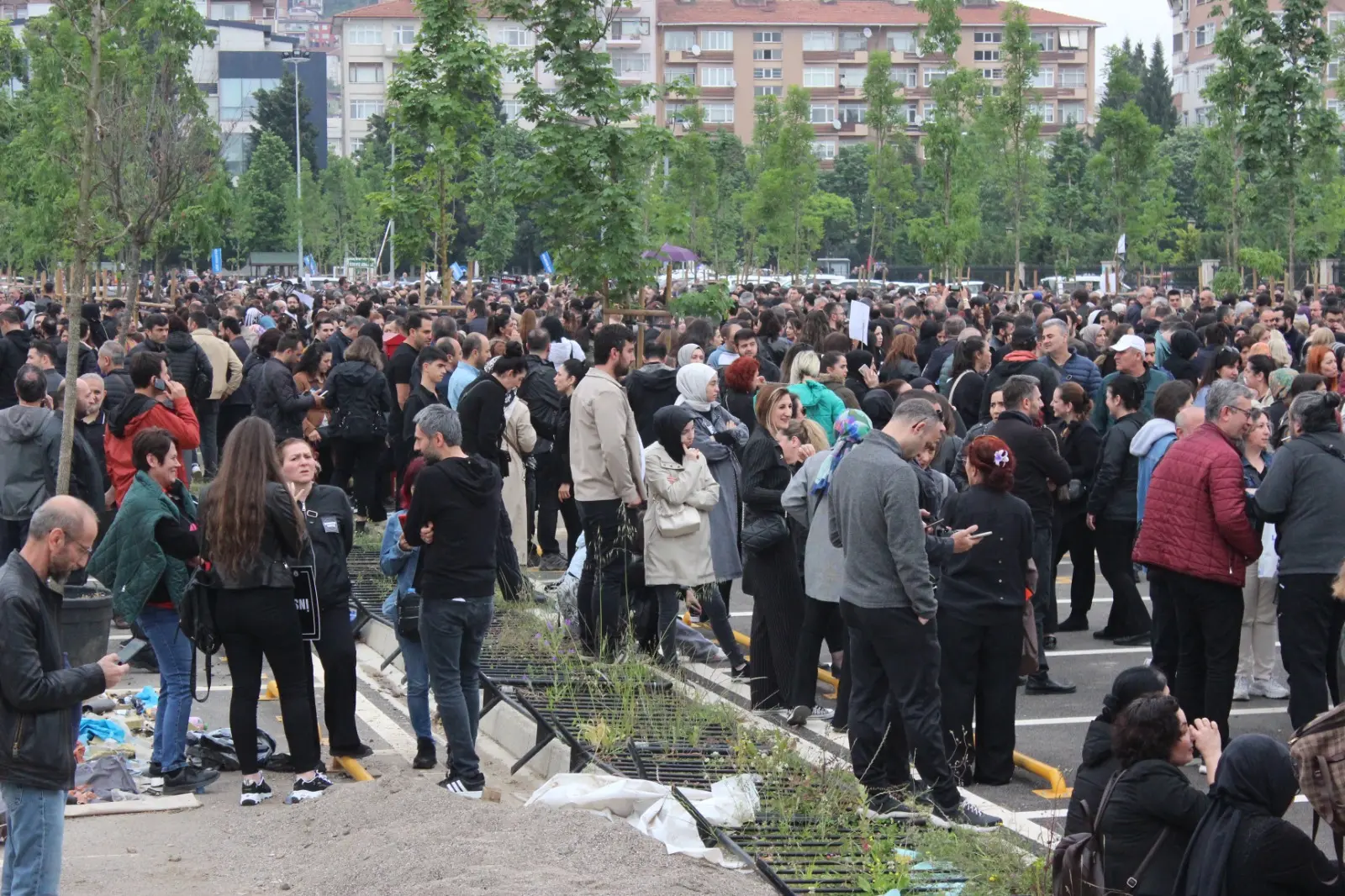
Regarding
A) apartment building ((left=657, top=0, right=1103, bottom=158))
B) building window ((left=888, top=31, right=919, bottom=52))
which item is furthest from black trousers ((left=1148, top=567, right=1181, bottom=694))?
building window ((left=888, top=31, right=919, bottom=52))

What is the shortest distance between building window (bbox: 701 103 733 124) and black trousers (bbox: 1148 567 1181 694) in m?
124

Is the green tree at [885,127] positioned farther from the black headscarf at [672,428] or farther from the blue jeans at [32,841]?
the blue jeans at [32,841]

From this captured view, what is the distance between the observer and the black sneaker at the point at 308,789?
28.5ft

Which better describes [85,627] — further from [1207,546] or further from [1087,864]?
[1087,864]

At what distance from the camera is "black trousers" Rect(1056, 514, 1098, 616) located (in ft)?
42.5

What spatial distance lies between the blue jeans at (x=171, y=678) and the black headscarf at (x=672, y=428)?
3285 mm

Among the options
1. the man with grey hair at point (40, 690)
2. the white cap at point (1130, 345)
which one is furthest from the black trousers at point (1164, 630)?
the man with grey hair at point (40, 690)

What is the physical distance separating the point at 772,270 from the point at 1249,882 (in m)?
85.5

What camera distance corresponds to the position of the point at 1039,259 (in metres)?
78.0

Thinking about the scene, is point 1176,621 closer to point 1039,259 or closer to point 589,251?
point 589,251

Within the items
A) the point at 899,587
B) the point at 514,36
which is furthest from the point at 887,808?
the point at 514,36

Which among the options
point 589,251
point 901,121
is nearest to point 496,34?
point 901,121

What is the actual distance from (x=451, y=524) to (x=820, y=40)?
12979cm

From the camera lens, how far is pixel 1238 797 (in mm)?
5543
